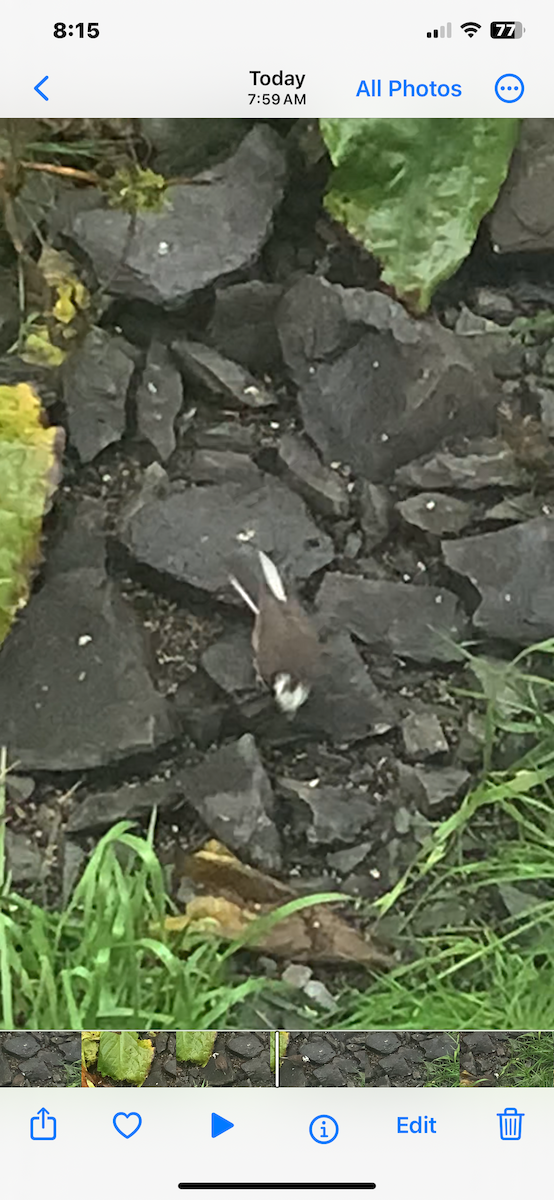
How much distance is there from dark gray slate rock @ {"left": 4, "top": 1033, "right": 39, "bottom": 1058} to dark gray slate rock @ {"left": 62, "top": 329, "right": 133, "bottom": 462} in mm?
398

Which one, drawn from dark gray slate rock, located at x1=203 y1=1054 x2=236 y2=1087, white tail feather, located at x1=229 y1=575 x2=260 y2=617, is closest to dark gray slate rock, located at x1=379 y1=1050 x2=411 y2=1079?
dark gray slate rock, located at x1=203 y1=1054 x2=236 y2=1087

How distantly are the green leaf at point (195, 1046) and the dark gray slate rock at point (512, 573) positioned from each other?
336 millimetres

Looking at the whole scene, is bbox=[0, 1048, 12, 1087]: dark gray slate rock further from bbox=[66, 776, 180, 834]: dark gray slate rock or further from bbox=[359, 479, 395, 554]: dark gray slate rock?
bbox=[359, 479, 395, 554]: dark gray slate rock

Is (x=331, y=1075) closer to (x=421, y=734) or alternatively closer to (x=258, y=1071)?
(x=258, y=1071)

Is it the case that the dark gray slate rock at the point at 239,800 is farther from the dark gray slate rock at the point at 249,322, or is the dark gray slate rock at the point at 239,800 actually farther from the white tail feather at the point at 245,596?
the dark gray slate rock at the point at 249,322

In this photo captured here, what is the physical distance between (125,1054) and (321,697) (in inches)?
11.0

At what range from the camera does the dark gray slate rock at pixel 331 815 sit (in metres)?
0.62

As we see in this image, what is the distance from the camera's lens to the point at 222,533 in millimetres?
632

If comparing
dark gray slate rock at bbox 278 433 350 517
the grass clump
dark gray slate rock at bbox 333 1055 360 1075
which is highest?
dark gray slate rock at bbox 278 433 350 517

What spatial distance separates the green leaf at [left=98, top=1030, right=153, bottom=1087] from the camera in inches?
24.6
